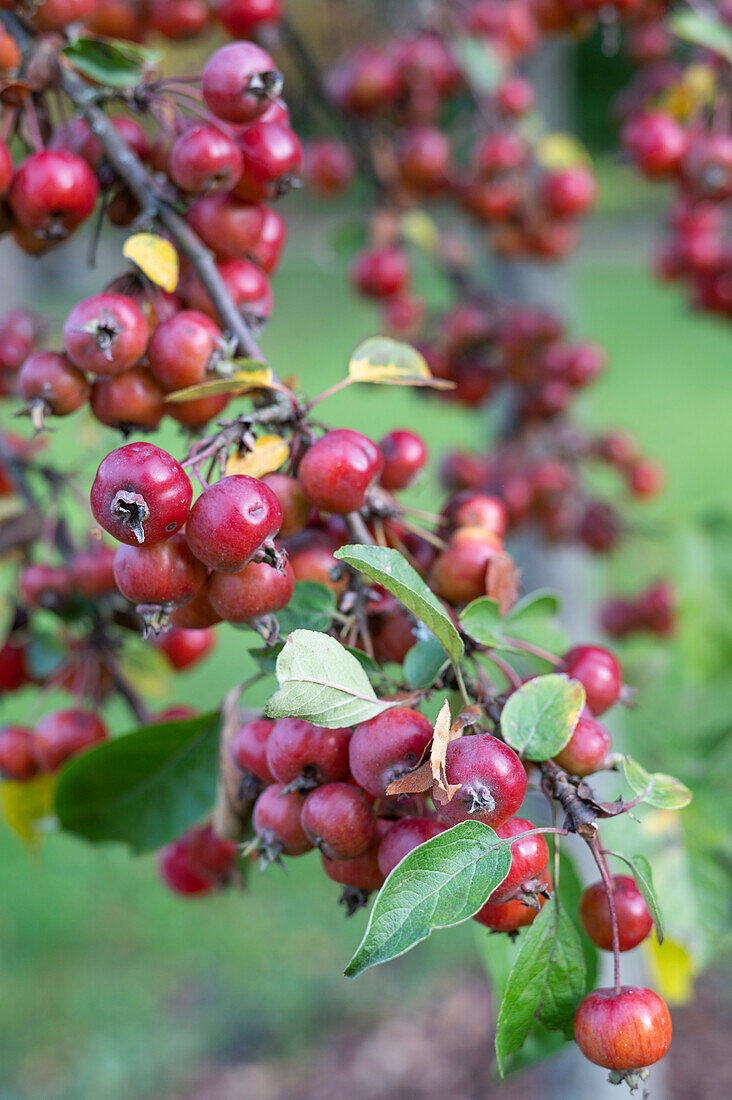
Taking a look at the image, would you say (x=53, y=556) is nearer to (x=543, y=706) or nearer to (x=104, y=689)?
(x=104, y=689)

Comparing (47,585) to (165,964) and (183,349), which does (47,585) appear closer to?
(183,349)

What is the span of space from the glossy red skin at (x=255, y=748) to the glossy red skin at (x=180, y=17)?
0.93 metres

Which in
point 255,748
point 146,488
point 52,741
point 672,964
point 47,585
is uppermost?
point 146,488

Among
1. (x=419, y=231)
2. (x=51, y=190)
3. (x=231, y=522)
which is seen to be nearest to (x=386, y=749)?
(x=231, y=522)

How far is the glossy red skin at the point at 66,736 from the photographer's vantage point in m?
1.01

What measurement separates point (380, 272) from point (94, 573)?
86 centimetres

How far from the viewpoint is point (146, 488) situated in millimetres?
569

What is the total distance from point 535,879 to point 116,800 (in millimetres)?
411

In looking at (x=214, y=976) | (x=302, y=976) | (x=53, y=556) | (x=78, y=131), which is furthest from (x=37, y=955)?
(x=78, y=131)

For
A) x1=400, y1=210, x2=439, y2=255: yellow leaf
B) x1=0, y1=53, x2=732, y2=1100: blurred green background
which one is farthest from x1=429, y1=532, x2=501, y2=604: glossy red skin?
x1=400, y1=210, x2=439, y2=255: yellow leaf

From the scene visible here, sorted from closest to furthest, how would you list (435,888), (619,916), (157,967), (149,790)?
(435,888) < (619,916) < (149,790) < (157,967)

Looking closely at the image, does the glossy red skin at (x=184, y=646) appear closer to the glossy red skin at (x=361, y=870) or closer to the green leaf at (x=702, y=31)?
the glossy red skin at (x=361, y=870)

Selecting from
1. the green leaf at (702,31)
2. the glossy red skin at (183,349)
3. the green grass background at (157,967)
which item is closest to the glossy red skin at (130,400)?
the glossy red skin at (183,349)

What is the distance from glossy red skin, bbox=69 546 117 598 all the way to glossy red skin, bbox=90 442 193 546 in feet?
1.37
